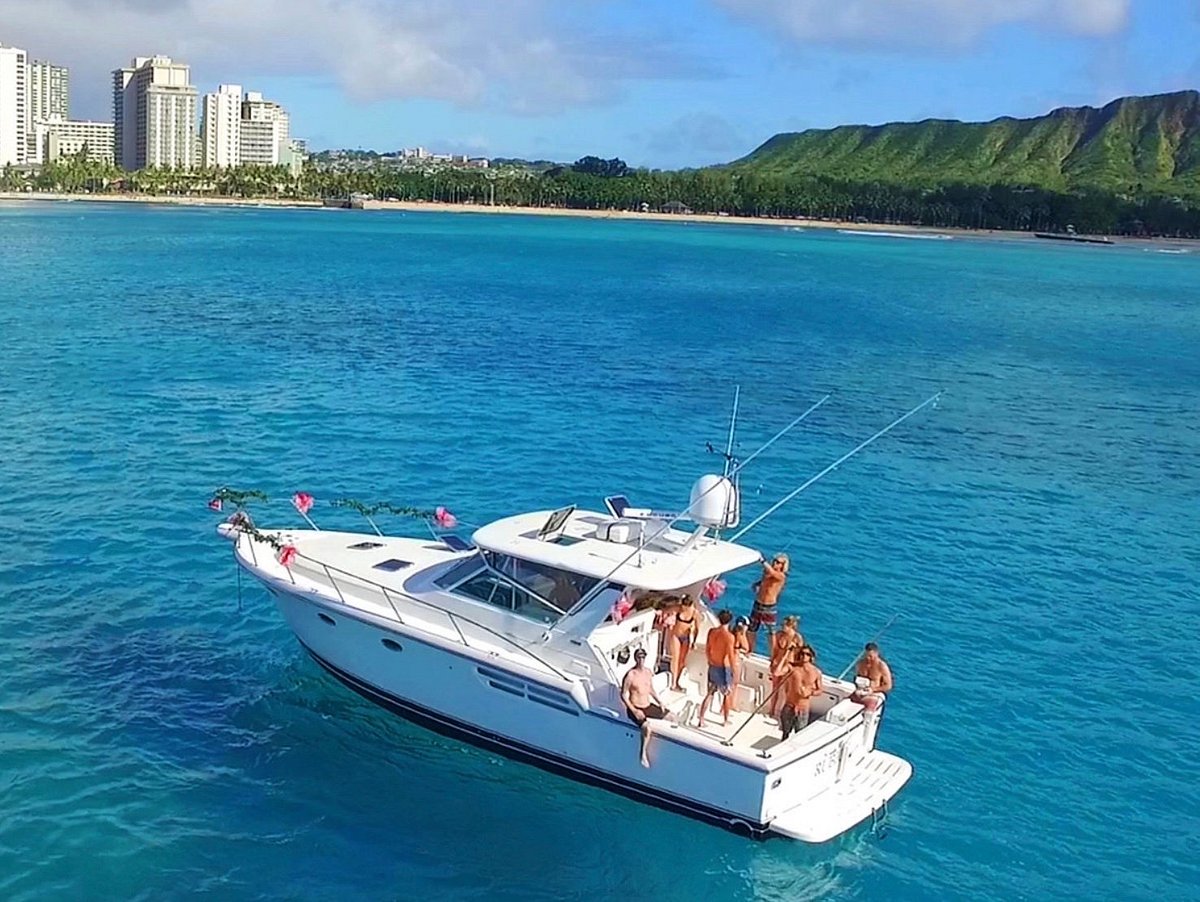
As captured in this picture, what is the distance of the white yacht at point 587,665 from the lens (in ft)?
45.0

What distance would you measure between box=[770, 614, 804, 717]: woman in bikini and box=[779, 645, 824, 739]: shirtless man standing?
14 centimetres

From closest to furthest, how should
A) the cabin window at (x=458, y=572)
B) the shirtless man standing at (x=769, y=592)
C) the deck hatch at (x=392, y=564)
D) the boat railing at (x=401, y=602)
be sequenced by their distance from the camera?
the boat railing at (x=401, y=602), the cabin window at (x=458, y=572), the shirtless man standing at (x=769, y=592), the deck hatch at (x=392, y=564)

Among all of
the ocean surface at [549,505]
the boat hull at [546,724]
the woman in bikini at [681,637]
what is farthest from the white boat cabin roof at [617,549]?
the ocean surface at [549,505]

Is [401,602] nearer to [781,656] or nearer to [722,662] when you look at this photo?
[722,662]

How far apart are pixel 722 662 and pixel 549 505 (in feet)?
39.7

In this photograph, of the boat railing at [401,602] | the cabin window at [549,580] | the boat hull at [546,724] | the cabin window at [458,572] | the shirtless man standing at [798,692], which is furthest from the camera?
the cabin window at [458,572]

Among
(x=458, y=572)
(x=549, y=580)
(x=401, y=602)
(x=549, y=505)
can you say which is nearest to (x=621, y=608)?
(x=549, y=580)

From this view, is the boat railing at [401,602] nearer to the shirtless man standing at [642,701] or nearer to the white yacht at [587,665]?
the white yacht at [587,665]

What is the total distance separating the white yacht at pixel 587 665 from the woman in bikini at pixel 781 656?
1.28ft

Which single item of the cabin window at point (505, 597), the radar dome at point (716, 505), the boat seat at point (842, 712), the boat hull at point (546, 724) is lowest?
the boat hull at point (546, 724)

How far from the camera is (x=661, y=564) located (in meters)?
14.9

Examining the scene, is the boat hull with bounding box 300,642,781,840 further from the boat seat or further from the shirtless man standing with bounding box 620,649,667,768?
the boat seat

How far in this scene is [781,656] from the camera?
1452cm

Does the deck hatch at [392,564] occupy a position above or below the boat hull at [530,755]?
Result: above
